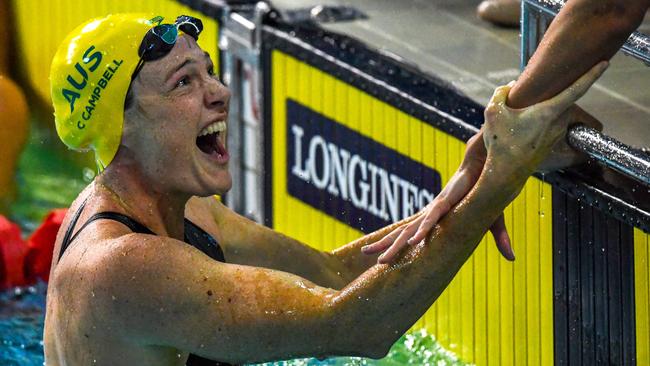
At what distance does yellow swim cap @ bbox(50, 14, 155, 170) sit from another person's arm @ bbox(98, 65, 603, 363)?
0.90ft

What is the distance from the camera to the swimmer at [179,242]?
9.09ft

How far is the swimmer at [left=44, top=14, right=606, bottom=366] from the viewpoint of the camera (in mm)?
2770

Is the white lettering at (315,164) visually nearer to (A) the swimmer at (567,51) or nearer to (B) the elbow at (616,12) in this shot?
(A) the swimmer at (567,51)

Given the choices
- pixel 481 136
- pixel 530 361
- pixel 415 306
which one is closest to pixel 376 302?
pixel 415 306

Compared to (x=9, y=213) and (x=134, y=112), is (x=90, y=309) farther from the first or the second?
(x=9, y=213)

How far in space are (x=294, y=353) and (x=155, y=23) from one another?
755mm

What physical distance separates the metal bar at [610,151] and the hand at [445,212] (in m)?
0.36

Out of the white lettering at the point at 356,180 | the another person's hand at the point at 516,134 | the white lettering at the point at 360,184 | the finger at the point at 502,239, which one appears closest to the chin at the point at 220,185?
the another person's hand at the point at 516,134

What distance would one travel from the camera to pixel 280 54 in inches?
213

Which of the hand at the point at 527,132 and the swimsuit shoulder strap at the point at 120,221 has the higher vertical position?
the hand at the point at 527,132

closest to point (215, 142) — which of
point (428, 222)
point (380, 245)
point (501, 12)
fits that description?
point (380, 245)

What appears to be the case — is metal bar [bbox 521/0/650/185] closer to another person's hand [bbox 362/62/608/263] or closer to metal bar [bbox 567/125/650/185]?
metal bar [bbox 567/125/650/185]

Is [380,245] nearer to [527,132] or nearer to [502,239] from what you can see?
[502,239]

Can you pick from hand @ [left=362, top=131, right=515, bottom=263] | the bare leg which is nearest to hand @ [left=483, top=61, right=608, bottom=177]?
hand @ [left=362, top=131, right=515, bottom=263]
